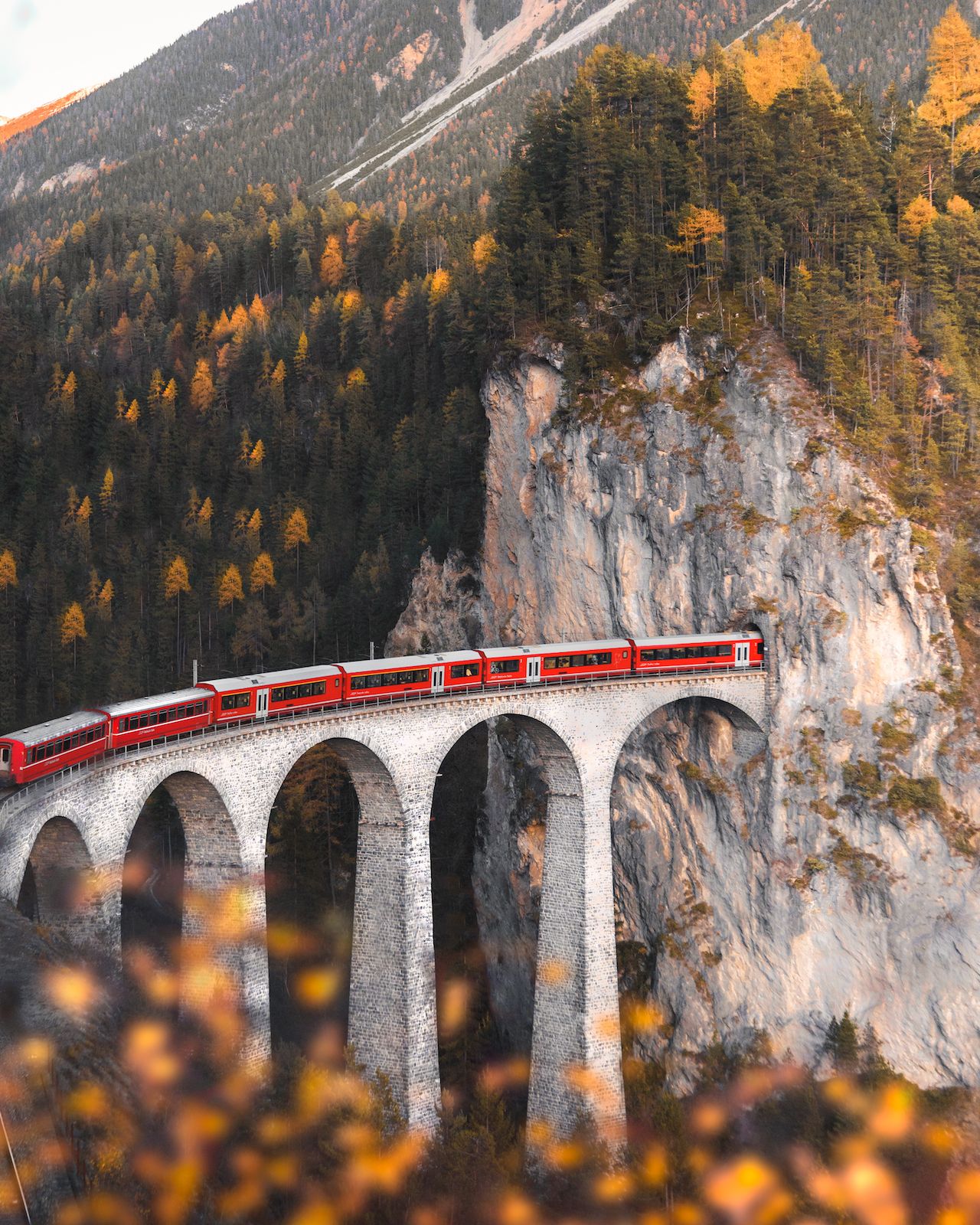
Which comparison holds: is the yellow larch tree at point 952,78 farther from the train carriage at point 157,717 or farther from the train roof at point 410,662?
the train carriage at point 157,717

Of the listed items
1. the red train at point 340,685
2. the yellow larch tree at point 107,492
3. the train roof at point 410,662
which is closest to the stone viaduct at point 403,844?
the red train at point 340,685

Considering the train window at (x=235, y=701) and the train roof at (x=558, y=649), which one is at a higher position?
the train roof at (x=558, y=649)

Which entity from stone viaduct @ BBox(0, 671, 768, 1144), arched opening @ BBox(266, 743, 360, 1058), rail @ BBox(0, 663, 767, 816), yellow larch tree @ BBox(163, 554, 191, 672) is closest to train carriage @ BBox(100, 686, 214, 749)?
rail @ BBox(0, 663, 767, 816)

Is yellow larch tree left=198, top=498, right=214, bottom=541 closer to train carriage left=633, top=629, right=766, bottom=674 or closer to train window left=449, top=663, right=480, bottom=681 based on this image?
train carriage left=633, top=629, right=766, bottom=674

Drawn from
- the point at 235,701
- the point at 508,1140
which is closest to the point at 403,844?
the point at 235,701

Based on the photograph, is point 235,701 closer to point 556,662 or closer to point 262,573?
point 556,662

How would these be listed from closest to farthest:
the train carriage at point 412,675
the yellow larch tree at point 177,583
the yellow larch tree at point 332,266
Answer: the train carriage at point 412,675 < the yellow larch tree at point 177,583 < the yellow larch tree at point 332,266

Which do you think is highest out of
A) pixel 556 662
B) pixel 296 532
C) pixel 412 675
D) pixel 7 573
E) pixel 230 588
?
pixel 296 532
